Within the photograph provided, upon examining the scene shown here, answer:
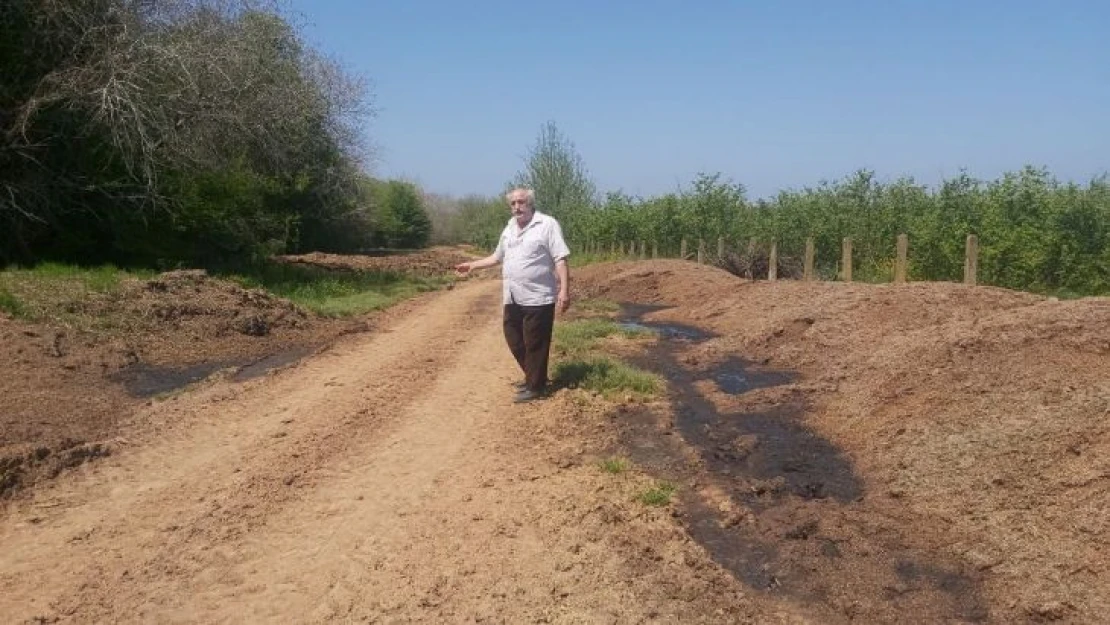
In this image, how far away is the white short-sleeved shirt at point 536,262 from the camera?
7598 mm

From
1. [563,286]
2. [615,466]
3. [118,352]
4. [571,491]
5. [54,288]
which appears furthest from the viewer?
[54,288]

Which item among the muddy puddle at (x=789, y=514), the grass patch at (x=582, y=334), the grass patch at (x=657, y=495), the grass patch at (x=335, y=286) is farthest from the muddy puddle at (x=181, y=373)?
the grass patch at (x=657, y=495)

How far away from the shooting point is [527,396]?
7.62m

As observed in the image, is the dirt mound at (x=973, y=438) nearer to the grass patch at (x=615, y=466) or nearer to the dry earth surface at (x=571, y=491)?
the dry earth surface at (x=571, y=491)

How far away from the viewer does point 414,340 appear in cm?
1158

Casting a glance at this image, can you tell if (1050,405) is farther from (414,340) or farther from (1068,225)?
(1068,225)

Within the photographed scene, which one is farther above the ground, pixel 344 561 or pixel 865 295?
pixel 865 295

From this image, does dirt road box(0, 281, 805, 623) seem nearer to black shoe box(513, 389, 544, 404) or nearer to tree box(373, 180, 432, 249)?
black shoe box(513, 389, 544, 404)

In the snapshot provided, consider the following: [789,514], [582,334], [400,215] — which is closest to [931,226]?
[582,334]

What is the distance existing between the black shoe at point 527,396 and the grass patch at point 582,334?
256cm

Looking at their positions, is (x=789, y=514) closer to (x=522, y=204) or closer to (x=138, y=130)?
(x=522, y=204)

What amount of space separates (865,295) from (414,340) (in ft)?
20.8

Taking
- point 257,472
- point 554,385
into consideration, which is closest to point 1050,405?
point 554,385

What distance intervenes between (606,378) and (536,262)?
138 cm
